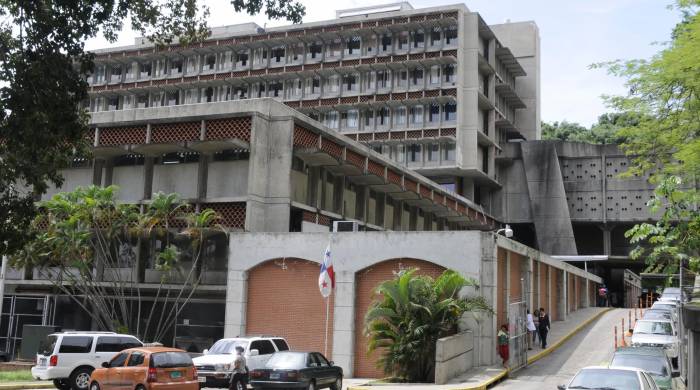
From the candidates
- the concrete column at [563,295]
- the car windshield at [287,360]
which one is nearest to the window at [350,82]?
the concrete column at [563,295]

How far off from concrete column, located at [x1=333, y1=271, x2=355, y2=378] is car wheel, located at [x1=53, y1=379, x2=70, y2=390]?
9807mm

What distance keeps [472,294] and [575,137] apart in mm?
94586

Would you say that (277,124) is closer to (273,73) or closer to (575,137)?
(273,73)

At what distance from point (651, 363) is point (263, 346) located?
12.4m

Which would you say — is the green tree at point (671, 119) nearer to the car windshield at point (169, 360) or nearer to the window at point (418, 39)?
the car windshield at point (169, 360)

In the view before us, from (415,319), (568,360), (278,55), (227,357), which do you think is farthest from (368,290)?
(278,55)

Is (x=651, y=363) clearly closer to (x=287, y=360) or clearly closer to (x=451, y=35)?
(x=287, y=360)

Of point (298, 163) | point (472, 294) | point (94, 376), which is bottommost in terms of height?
point (94, 376)

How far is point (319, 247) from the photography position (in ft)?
96.9

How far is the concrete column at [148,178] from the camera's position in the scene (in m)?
36.4

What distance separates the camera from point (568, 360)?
2936 centimetres

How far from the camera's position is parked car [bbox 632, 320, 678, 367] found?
26859mm

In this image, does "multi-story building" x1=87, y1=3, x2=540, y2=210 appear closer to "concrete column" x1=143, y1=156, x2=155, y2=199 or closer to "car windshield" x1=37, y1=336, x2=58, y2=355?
"concrete column" x1=143, y1=156, x2=155, y2=199

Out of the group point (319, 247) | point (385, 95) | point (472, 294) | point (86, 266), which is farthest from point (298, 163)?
point (385, 95)
